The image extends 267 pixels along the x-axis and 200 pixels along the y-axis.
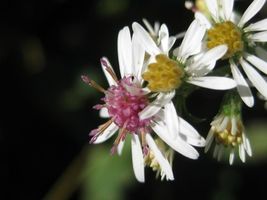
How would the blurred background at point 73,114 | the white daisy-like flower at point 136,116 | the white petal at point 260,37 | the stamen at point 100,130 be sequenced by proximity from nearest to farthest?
the white daisy-like flower at point 136,116
the white petal at point 260,37
the stamen at point 100,130
the blurred background at point 73,114

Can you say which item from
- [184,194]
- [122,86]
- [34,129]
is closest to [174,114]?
[122,86]

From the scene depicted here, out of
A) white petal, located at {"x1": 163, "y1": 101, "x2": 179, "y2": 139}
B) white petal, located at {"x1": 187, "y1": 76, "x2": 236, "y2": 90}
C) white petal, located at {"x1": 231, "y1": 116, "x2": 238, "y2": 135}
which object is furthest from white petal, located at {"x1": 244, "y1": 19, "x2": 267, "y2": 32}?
white petal, located at {"x1": 163, "y1": 101, "x2": 179, "y2": 139}

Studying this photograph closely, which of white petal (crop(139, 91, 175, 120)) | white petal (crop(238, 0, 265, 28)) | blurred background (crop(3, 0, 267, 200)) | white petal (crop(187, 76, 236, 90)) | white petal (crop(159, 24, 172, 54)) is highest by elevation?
white petal (crop(159, 24, 172, 54))

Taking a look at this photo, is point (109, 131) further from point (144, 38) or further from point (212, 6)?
point (212, 6)

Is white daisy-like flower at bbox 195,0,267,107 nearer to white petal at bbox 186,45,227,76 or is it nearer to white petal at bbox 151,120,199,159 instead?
white petal at bbox 186,45,227,76

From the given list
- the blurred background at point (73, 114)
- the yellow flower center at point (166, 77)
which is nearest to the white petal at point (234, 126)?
the yellow flower center at point (166, 77)

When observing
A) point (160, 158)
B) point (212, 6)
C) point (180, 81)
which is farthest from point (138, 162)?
point (212, 6)

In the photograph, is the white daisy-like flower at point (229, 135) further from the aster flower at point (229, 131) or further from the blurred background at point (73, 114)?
the blurred background at point (73, 114)
